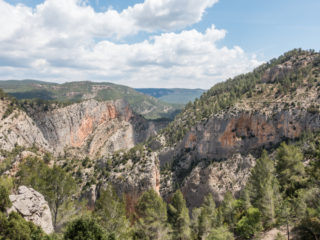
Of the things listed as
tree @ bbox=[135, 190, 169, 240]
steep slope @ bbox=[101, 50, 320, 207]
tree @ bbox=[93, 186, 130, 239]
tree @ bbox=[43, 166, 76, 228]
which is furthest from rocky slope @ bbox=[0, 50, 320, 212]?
tree @ bbox=[93, 186, 130, 239]

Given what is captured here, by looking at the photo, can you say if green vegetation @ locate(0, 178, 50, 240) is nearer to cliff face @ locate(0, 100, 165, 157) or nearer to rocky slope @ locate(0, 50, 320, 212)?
rocky slope @ locate(0, 50, 320, 212)

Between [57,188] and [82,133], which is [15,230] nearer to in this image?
[57,188]

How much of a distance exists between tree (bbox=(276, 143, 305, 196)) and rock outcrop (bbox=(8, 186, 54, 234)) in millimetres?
44157

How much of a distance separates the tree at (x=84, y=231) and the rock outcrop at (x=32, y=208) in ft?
39.5

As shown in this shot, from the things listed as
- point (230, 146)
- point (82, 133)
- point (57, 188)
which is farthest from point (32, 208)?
point (82, 133)

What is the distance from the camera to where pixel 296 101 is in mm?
84562

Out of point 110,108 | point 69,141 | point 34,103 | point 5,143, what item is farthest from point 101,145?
point 5,143

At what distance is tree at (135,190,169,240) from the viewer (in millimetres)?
36281

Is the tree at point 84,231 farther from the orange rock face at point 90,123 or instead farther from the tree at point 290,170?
A: the orange rock face at point 90,123

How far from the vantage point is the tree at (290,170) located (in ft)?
152

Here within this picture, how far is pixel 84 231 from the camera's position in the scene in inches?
724

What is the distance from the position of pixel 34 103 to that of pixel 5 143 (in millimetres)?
49118

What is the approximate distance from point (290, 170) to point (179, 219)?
28600 mm

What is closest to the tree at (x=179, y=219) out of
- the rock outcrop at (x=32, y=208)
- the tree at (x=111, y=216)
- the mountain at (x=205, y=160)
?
the mountain at (x=205, y=160)
